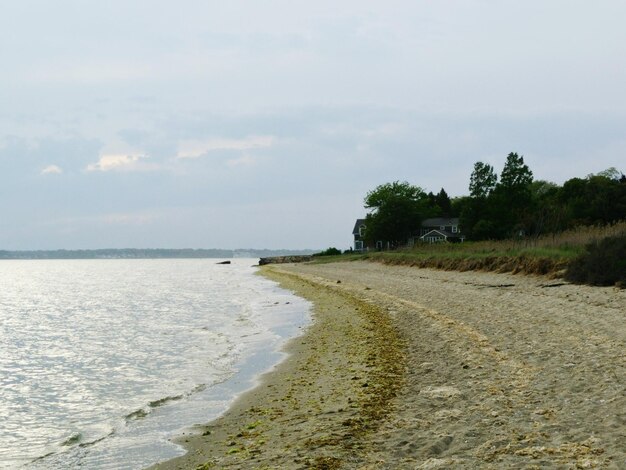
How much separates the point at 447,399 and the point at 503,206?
3261 inches

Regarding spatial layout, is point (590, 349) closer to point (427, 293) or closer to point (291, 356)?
point (291, 356)

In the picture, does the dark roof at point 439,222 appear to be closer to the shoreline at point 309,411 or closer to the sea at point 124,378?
the sea at point 124,378

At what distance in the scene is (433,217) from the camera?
123000 millimetres

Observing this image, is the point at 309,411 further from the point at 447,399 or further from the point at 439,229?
the point at 439,229

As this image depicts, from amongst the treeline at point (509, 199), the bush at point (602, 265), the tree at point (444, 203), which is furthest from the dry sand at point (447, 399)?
the tree at point (444, 203)

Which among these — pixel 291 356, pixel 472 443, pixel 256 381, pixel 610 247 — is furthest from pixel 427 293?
pixel 472 443

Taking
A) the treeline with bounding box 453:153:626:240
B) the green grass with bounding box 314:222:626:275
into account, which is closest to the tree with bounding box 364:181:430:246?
the treeline with bounding box 453:153:626:240

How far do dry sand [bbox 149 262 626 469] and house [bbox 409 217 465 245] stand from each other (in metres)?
95.2

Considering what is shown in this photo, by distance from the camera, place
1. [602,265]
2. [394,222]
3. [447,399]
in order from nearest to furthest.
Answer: [447,399] < [602,265] < [394,222]

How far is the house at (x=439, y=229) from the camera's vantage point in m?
112

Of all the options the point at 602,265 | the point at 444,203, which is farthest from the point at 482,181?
the point at 602,265

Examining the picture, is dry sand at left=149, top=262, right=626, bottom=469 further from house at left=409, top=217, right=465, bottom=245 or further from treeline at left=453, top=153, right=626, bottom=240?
house at left=409, top=217, right=465, bottom=245

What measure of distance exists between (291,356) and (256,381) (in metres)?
2.65

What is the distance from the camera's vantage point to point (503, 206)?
288ft
